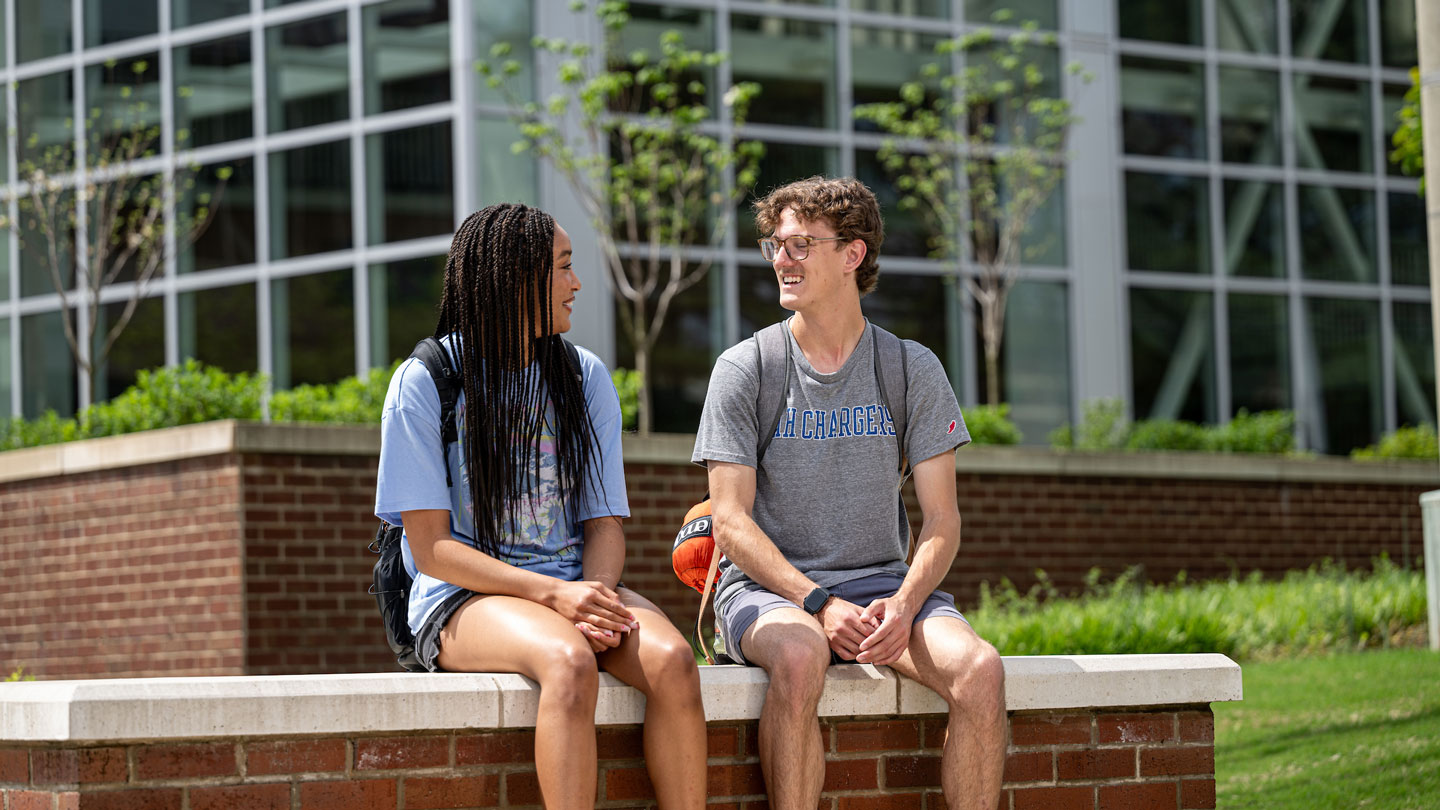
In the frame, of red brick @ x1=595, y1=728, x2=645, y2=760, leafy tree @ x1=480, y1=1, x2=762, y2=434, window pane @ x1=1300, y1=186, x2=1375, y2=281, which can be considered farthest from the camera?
window pane @ x1=1300, y1=186, x2=1375, y2=281

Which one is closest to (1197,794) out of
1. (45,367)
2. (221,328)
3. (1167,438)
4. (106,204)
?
(1167,438)

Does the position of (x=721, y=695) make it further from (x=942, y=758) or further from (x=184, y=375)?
(x=184, y=375)

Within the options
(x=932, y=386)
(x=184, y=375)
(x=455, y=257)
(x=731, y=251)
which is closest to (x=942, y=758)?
(x=932, y=386)

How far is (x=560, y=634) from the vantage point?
3750 mm

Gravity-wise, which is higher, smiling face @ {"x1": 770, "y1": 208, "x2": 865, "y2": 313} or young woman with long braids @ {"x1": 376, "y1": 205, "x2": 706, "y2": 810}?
smiling face @ {"x1": 770, "y1": 208, "x2": 865, "y2": 313}

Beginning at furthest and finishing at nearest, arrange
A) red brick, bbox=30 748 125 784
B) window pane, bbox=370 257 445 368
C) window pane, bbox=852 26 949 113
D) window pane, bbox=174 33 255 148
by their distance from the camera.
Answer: window pane, bbox=852 26 949 113, window pane, bbox=174 33 255 148, window pane, bbox=370 257 445 368, red brick, bbox=30 748 125 784

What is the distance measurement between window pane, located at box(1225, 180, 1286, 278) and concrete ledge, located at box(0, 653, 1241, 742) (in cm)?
1646

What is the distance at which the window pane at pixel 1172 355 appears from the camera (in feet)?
A: 63.5

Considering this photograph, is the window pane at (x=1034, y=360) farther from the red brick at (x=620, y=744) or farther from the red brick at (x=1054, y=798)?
the red brick at (x=620, y=744)

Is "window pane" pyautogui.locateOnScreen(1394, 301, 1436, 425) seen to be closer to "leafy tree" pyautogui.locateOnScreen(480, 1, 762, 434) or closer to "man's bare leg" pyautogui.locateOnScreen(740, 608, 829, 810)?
"leafy tree" pyautogui.locateOnScreen(480, 1, 762, 434)

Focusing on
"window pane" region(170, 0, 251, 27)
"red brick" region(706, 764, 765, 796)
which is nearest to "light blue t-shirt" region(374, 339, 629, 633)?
"red brick" region(706, 764, 765, 796)

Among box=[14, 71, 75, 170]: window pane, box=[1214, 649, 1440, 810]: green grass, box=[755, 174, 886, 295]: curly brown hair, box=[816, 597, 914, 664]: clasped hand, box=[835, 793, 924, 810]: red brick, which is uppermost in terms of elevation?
box=[14, 71, 75, 170]: window pane

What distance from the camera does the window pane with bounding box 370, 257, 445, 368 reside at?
16.2 m

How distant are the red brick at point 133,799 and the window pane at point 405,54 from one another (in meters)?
13.2
